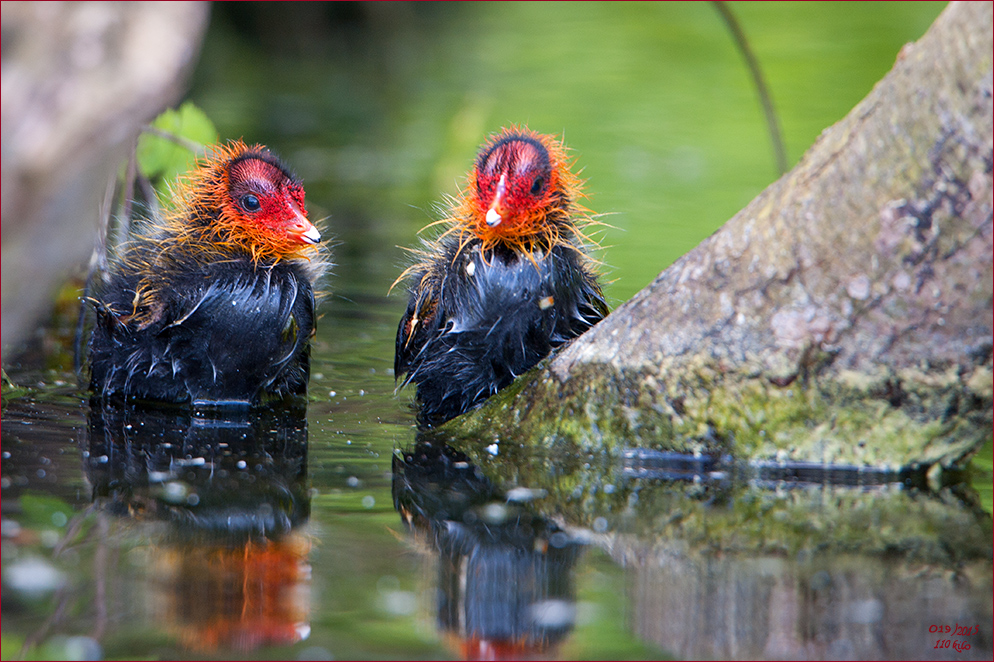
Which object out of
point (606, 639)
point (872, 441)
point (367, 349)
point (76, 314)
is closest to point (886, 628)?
point (606, 639)

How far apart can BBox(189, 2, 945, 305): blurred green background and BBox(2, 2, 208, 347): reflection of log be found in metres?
2.93

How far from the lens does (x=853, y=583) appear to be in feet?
10.1

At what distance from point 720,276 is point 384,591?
1740mm

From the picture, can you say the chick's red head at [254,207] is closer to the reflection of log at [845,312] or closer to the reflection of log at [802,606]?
the reflection of log at [845,312]

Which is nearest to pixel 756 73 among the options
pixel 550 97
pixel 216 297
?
pixel 216 297

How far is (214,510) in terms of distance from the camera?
3.59m

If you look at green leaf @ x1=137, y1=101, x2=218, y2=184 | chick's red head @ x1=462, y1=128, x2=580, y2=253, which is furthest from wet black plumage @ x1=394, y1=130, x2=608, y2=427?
green leaf @ x1=137, y1=101, x2=218, y2=184

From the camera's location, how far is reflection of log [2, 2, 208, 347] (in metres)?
2.60

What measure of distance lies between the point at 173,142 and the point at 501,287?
106 inches

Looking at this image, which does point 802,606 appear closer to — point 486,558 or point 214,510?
point 486,558

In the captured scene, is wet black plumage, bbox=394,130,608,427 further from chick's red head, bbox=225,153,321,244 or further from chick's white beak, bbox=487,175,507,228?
chick's red head, bbox=225,153,321,244

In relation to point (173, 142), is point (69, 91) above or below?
below

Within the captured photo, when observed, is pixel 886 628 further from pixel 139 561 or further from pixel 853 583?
pixel 139 561

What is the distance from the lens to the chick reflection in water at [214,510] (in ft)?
9.36
